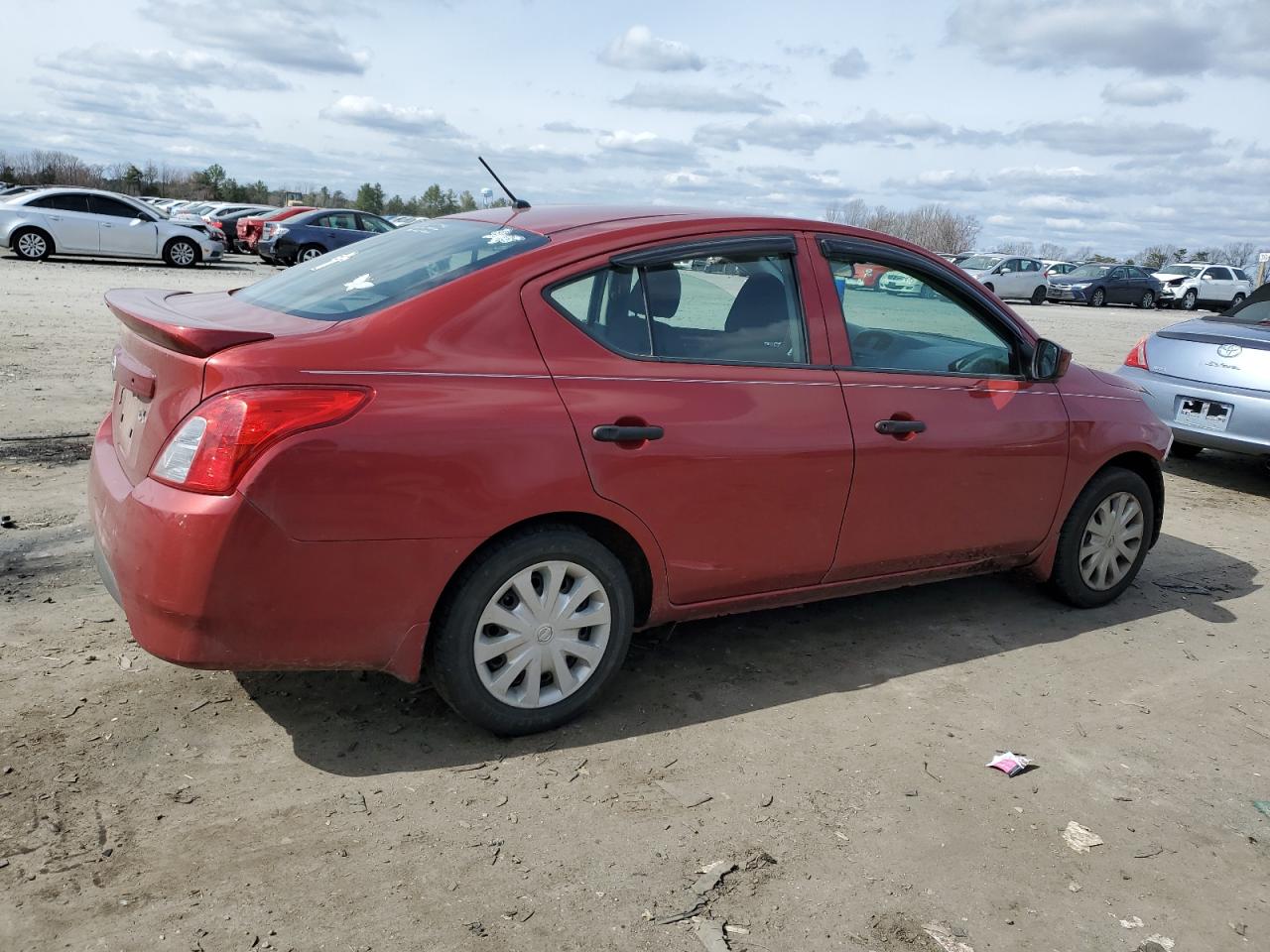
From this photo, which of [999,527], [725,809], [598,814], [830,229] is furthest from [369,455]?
[999,527]

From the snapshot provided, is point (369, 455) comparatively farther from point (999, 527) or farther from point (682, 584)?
point (999, 527)

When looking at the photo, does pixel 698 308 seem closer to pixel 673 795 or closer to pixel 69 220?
pixel 673 795

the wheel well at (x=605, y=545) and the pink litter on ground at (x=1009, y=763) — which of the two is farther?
the pink litter on ground at (x=1009, y=763)

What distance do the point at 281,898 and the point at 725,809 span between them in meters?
1.27

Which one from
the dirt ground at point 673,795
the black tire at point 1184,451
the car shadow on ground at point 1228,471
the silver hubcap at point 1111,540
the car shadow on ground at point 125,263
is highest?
the silver hubcap at point 1111,540

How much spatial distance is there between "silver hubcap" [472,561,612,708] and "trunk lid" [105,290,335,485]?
1.01 m

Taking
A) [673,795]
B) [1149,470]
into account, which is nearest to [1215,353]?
[1149,470]

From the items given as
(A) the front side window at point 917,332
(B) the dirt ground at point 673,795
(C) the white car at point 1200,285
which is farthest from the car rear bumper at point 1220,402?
(C) the white car at point 1200,285

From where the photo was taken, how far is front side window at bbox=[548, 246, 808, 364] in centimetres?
362

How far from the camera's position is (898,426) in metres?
4.16

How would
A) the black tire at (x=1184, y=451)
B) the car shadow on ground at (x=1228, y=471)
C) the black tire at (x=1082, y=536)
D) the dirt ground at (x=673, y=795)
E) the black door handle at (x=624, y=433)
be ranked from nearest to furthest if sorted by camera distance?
the dirt ground at (x=673, y=795) < the black door handle at (x=624, y=433) < the black tire at (x=1082, y=536) < the car shadow on ground at (x=1228, y=471) < the black tire at (x=1184, y=451)

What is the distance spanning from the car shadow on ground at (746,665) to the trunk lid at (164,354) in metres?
1.00

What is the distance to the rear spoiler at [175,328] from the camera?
10.2 ft

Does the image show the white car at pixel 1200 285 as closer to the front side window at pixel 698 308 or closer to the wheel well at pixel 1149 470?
the wheel well at pixel 1149 470
